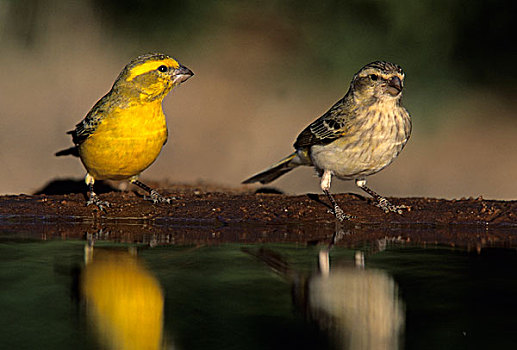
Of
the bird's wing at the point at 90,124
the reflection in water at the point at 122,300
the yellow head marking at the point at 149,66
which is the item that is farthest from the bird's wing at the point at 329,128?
the reflection in water at the point at 122,300

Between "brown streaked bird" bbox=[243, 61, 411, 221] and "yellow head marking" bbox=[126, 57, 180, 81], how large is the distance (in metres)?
1.92

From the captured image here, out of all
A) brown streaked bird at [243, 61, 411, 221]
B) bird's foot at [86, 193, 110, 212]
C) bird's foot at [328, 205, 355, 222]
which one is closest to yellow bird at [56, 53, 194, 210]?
bird's foot at [86, 193, 110, 212]

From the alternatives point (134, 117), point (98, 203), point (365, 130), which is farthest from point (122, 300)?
point (365, 130)

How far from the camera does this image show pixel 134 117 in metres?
8.62

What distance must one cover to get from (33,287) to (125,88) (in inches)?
140

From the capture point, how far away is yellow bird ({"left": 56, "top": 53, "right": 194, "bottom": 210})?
862 cm

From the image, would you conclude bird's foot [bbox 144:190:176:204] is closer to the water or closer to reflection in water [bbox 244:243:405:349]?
the water

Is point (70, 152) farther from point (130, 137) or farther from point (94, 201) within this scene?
point (130, 137)

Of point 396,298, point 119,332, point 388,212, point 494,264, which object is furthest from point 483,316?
point 388,212

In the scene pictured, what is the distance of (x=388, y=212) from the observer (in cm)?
884

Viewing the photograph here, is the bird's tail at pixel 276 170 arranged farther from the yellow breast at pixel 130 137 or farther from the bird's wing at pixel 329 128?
the yellow breast at pixel 130 137

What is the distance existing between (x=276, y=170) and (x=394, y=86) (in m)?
2.41

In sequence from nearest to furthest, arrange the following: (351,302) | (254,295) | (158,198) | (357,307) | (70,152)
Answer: (357,307), (351,302), (254,295), (158,198), (70,152)

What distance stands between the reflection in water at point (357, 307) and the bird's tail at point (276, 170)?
3.89 m
